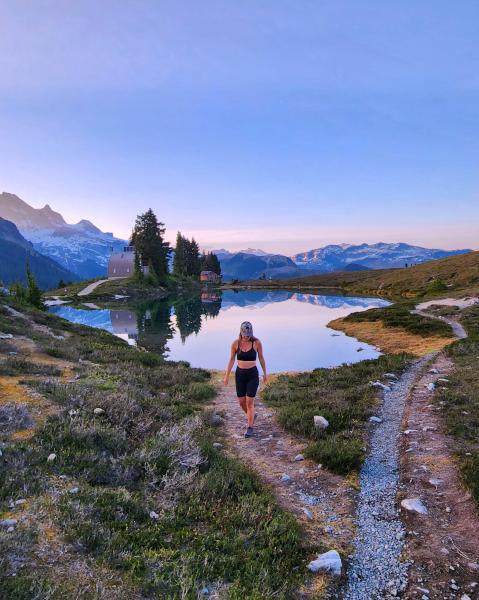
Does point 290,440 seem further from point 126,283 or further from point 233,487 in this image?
point 126,283

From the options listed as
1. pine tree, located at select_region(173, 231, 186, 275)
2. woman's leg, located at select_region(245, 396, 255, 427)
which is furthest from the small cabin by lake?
woman's leg, located at select_region(245, 396, 255, 427)

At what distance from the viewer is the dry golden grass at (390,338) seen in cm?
2620

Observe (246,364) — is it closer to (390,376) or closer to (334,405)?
(334,405)

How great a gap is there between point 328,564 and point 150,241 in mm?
101830

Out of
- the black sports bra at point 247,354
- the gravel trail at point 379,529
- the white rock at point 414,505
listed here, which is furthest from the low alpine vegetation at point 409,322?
the white rock at point 414,505

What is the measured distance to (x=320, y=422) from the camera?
10.7 m

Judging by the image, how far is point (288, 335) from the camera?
124 feet

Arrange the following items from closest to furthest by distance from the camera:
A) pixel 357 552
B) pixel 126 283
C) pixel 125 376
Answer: pixel 357 552 < pixel 125 376 < pixel 126 283

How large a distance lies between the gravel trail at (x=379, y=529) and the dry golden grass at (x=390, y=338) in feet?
49.6

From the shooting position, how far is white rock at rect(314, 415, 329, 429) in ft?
34.8

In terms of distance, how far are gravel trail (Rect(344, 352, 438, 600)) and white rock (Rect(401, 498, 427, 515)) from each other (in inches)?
7.9

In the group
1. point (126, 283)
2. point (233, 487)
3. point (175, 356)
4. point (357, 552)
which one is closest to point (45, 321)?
point (175, 356)

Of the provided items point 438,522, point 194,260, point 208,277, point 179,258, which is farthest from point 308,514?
point 208,277

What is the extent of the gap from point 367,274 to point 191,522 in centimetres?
16665
